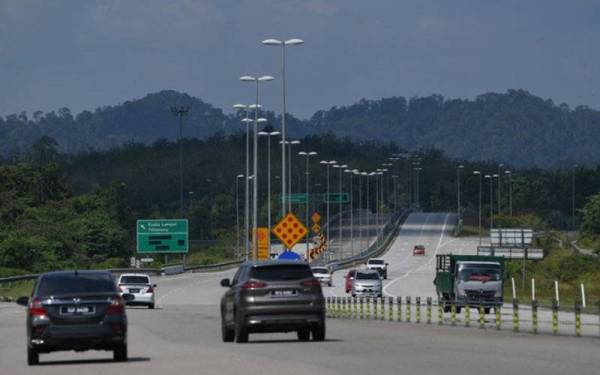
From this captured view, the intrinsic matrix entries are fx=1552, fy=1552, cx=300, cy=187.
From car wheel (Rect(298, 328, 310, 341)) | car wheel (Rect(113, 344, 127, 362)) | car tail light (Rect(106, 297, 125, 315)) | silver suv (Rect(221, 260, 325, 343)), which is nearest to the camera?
car tail light (Rect(106, 297, 125, 315))

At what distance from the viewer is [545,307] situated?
57562 millimetres

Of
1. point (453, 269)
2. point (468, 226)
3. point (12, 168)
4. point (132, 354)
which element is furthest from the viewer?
point (468, 226)

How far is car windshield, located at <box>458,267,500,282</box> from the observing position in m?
60.8

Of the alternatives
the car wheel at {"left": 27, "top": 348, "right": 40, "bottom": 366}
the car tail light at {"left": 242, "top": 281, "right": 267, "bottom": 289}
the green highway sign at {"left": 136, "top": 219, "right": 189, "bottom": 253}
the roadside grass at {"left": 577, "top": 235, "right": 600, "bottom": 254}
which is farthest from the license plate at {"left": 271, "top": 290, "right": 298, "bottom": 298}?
the roadside grass at {"left": 577, "top": 235, "right": 600, "bottom": 254}

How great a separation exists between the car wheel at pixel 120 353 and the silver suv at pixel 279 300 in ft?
20.1

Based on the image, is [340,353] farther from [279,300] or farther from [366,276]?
[366,276]

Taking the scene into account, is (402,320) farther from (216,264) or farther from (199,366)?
(216,264)

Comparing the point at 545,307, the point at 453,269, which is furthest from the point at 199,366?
the point at 453,269

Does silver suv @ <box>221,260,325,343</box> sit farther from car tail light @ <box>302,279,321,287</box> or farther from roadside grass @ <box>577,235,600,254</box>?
roadside grass @ <box>577,235,600,254</box>

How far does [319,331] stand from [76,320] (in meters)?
8.11

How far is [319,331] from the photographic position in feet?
106

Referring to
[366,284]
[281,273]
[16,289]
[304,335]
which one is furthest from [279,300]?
[16,289]

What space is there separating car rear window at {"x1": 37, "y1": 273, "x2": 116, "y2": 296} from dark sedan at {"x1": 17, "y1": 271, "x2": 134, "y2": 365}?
0.05ft

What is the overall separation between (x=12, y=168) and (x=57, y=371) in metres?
130
